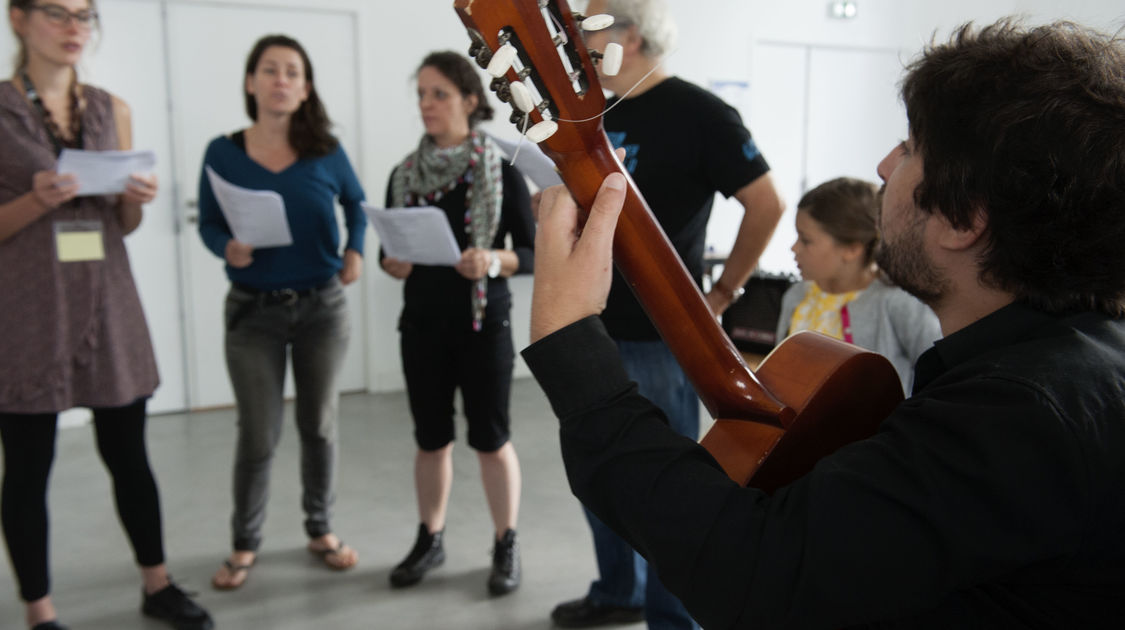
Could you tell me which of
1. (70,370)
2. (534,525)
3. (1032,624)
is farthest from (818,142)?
(1032,624)

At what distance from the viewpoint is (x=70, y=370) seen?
6.32 feet

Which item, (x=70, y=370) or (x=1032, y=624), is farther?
(x=70, y=370)

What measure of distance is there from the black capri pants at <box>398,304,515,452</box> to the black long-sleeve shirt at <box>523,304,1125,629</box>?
5.32 ft

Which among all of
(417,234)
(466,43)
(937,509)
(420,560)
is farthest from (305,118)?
(466,43)

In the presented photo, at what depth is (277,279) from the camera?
234 cm

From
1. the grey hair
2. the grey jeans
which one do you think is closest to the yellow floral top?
the grey hair

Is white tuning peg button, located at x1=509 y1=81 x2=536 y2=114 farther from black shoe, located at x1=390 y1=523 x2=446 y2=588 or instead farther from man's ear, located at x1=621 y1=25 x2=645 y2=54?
black shoe, located at x1=390 y1=523 x2=446 y2=588

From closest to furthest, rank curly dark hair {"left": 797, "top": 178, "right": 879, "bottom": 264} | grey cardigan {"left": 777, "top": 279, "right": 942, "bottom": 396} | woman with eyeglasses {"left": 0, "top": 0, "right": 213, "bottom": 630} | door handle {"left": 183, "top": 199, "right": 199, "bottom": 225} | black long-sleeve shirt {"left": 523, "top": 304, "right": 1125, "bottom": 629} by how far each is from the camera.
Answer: black long-sleeve shirt {"left": 523, "top": 304, "right": 1125, "bottom": 629} → grey cardigan {"left": 777, "top": 279, "right": 942, "bottom": 396} → woman with eyeglasses {"left": 0, "top": 0, "right": 213, "bottom": 630} → curly dark hair {"left": 797, "top": 178, "right": 879, "bottom": 264} → door handle {"left": 183, "top": 199, "right": 199, "bottom": 225}

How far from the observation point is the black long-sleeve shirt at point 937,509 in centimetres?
60

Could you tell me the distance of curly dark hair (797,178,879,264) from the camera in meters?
1.98

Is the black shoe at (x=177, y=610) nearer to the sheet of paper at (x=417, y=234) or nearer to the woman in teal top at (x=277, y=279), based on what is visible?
the woman in teal top at (x=277, y=279)

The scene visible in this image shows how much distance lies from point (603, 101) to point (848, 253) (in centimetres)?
137

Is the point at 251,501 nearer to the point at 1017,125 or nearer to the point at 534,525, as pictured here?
the point at 534,525

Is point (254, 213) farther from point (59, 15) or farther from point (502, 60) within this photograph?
point (502, 60)
